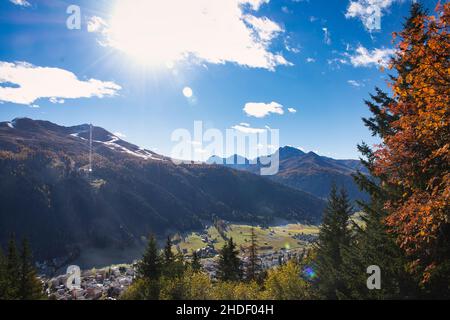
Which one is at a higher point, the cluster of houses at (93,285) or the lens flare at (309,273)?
the lens flare at (309,273)

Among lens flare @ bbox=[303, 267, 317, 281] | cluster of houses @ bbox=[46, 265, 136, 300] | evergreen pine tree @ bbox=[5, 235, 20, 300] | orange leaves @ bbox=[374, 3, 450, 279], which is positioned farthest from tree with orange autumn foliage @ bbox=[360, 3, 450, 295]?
cluster of houses @ bbox=[46, 265, 136, 300]

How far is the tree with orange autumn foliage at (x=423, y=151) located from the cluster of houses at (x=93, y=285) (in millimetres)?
111220

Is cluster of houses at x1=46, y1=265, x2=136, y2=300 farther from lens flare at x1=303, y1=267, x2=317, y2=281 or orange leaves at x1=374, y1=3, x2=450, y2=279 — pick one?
orange leaves at x1=374, y1=3, x2=450, y2=279

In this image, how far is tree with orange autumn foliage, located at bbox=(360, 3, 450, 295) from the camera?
10.7m

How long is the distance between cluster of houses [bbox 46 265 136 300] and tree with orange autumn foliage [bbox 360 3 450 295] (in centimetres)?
11122

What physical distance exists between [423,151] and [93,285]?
156988 millimetres

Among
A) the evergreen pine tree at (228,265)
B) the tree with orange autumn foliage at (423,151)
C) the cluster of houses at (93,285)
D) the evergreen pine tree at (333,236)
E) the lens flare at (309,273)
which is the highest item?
the tree with orange autumn foliage at (423,151)

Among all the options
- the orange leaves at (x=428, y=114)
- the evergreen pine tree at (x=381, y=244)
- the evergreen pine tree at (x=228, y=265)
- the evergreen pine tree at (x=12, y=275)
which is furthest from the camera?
the evergreen pine tree at (x=228, y=265)

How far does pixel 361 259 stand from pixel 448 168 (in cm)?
949

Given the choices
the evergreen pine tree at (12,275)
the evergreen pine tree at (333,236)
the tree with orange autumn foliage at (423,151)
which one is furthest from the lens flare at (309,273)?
the evergreen pine tree at (12,275)

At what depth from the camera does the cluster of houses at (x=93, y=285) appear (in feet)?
402

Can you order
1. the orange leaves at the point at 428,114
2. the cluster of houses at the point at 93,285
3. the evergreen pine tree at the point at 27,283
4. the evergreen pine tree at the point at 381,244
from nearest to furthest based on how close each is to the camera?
the orange leaves at the point at 428,114 < the evergreen pine tree at the point at 381,244 < the evergreen pine tree at the point at 27,283 < the cluster of houses at the point at 93,285

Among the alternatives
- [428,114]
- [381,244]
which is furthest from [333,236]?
[428,114]

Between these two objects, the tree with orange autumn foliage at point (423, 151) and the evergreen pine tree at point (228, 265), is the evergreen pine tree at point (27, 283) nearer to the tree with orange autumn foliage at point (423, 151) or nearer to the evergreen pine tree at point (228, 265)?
the evergreen pine tree at point (228, 265)
